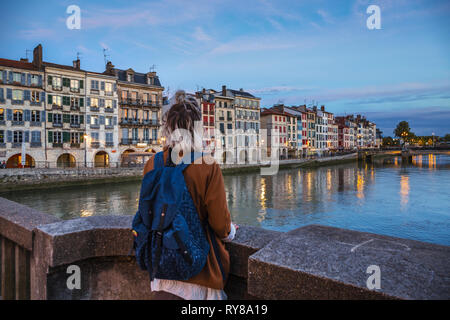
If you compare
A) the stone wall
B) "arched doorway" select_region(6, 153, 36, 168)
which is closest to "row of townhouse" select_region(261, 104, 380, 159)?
"arched doorway" select_region(6, 153, 36, 168)

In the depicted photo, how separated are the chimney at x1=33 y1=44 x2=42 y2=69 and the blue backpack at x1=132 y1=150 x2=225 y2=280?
35.9 metres

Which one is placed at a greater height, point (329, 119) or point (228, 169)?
point (329, 119)

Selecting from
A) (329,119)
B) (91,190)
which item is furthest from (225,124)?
(329,119)

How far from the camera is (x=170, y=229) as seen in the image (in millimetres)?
1317

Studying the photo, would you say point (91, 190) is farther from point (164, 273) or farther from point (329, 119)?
point (329, 119)

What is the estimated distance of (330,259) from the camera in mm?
1322

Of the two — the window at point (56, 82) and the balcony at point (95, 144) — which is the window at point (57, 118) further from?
the balcony at point (95, 144)

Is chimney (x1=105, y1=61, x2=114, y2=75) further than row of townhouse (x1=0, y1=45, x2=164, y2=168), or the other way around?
chimney (x1=105, y1=61, x2=114, y2=75)

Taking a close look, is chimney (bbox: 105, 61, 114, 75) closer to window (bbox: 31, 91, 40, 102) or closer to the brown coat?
→ window (bbox: 31, 91, 40, 102)

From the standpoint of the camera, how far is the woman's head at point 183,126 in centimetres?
154

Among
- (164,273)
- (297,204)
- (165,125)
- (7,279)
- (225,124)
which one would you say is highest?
(225,124)

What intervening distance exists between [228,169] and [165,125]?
35863 mm

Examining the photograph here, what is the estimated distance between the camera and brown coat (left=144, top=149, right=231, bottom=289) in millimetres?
1413

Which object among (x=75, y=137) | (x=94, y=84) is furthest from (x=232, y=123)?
(x=75, y=137)
